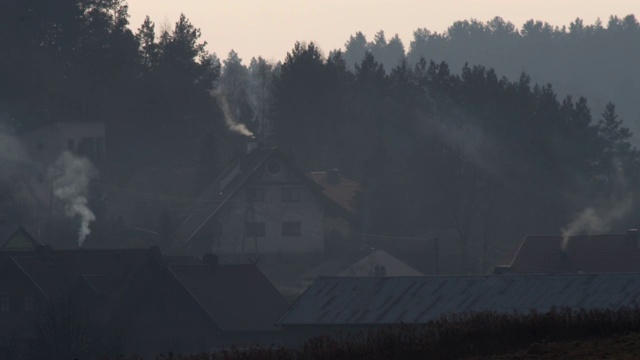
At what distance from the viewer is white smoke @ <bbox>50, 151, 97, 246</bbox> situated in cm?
8712

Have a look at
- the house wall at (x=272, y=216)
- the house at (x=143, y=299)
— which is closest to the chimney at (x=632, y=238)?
the house at (x=143, y=299)

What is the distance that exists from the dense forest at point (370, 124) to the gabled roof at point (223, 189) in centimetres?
421

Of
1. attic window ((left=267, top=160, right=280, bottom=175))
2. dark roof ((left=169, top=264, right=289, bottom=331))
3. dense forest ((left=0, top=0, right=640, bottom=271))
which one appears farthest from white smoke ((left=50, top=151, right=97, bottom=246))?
dark roof ((left=169, top=264, right=289, bottom=331))

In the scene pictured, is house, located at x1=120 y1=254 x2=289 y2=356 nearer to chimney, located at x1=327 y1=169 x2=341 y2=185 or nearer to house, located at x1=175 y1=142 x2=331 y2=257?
house, located at x1=175 y1=142 x2=331 y2=257

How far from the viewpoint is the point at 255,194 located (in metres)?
88.1

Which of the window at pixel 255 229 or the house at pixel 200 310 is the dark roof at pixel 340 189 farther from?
the house at pixel 200 310

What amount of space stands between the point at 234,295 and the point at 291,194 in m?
22.8

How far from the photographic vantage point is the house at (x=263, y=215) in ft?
281

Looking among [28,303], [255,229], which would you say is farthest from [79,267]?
[255,229]

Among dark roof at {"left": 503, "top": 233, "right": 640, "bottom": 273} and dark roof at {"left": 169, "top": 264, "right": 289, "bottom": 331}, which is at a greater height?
dark roof at {"left": 503, "top": 233, "right": 640, "bottom": 273}

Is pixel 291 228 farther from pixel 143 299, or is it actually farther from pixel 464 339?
pixel 464 339

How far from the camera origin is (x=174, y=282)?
6462cm

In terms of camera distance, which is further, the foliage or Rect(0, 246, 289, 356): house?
Rect(0, 246, 289, 356): house

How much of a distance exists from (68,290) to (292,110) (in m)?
36.7
